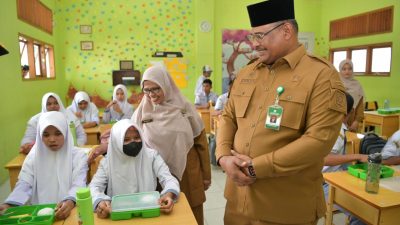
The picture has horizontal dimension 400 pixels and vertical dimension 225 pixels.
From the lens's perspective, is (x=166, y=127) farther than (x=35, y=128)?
No

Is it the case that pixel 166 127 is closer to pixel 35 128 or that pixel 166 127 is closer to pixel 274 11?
pixel 274 11

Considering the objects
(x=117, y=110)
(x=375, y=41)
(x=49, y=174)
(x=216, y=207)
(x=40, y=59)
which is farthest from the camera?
(x=375, y=41)

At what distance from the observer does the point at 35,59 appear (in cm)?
570

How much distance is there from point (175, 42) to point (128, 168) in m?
6.26

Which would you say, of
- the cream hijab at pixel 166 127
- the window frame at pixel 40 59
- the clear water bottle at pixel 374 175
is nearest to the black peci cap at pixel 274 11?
the cream hijab at pixel 166 127

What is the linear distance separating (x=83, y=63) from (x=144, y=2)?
7.25 feet

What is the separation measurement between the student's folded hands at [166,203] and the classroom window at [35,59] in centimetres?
444

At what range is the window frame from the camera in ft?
17.5

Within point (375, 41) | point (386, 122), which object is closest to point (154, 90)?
point (386, 122)

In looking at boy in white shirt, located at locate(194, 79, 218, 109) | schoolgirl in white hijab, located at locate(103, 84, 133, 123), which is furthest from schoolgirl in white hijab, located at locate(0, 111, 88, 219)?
boy in white shirt, located at locate(194, 79, 218, 109)

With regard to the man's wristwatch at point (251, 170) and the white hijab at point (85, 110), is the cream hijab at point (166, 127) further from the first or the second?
the white hijab at point (85, 110)

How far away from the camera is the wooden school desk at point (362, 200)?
1.74 meters

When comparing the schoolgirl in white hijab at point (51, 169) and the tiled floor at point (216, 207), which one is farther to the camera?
the tiled floor at point (216, 207)

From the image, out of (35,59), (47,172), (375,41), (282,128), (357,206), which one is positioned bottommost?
(357,206)
